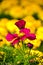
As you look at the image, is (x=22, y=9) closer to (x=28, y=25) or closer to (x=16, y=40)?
(x=28, y=25)

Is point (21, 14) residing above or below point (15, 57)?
above

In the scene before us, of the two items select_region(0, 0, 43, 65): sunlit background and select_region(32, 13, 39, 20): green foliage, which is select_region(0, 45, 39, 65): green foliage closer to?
select_region(0, 0, 43, 65): sunlit background

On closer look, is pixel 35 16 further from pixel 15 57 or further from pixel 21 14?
pixel 15 57

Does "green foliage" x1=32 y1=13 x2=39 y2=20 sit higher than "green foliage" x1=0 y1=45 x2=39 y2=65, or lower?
higher

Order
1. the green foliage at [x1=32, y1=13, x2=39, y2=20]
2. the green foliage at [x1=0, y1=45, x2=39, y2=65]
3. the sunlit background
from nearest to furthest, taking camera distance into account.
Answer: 1. the green foliage at [x1=0, y1=45, x2=39, y2=65]
2. the sunlit background
3. the green foliage at [x1=32, y1=13, x2=39, y2=20]

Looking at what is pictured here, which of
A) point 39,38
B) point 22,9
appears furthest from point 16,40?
point 22,9

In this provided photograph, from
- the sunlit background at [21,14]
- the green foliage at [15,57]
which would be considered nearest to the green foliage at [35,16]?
the sunlit background at [21,14]

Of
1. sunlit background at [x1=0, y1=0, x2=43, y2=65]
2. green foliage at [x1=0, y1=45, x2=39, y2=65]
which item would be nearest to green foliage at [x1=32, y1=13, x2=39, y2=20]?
sunlit background at [x1=0, y1=0, x2=43, y2=65]

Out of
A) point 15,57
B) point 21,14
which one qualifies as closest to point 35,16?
point 21,14

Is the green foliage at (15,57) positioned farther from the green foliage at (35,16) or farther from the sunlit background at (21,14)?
the green foliage at (35,16)
